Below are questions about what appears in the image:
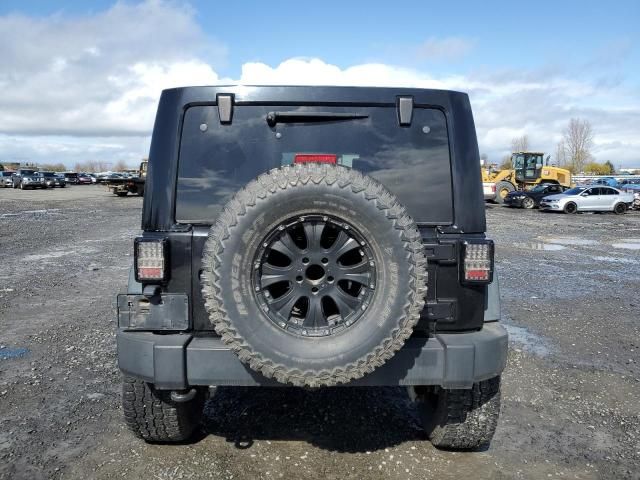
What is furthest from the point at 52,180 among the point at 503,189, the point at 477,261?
the point at 477,261

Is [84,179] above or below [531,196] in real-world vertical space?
above

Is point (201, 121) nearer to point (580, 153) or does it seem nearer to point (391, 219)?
point (391, 219)

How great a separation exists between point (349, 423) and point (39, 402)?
7.83 ft

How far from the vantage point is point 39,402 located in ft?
12.5

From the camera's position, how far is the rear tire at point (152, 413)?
2965mm

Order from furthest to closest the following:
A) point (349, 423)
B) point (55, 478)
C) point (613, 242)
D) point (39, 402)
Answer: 1. point (613, 242)
2. point (39, 402)
3. point (349, 423)
4. point (55, 478)

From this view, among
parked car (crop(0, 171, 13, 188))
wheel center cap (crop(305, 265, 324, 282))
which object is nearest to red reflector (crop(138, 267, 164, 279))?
wheel center cap (crop(305, 265, 324, 282))

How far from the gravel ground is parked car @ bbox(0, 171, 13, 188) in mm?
45754

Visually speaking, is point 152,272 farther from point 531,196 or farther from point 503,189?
point 503,189

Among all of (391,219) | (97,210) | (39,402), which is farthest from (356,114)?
(97,210)

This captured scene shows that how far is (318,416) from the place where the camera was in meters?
3.62

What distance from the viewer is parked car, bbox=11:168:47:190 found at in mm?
42531

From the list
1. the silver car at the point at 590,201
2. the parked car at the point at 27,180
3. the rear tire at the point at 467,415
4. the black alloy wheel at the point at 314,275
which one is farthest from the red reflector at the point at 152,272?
the parked car at the point at 27,180

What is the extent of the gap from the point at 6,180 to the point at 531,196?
44584 millimetres
